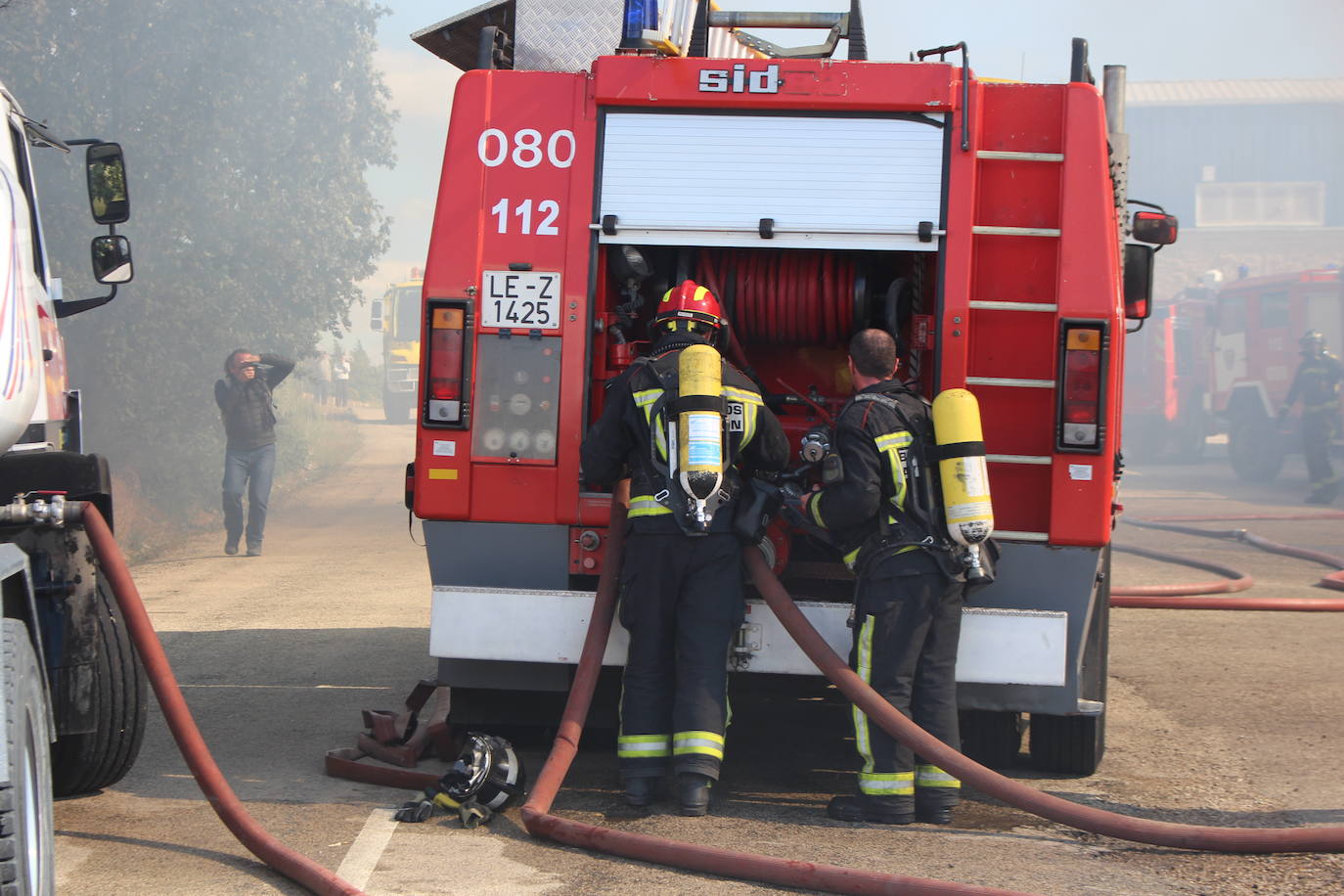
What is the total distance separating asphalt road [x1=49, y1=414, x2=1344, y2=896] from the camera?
4.18 metres

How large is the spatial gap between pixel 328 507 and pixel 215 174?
4815mm

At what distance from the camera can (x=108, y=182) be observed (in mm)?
5781

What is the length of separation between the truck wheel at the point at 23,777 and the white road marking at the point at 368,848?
815 millimetres

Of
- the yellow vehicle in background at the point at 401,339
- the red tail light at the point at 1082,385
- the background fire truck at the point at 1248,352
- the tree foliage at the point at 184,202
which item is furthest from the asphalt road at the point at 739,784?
the yellow vehicle in background at the point at 401,339

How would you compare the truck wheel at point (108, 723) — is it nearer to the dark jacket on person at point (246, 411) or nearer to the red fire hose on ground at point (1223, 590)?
the red fire hose on ground at point (1223, 590)

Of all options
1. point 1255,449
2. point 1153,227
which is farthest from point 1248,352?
point 1153,227

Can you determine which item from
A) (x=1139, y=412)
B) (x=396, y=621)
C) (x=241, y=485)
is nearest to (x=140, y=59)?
(x=241, y=485)

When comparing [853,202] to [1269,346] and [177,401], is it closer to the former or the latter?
[177,401]

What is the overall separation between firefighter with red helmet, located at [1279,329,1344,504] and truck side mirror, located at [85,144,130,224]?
16.1 meters

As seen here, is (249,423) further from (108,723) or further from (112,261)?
(108,723)

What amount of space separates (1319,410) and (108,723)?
55.1 ft

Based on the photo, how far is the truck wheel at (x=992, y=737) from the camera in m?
5.47

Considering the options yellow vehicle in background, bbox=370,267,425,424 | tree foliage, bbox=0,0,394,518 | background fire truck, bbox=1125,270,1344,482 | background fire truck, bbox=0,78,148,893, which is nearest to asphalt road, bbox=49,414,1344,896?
background fire truck, bbox=0,78,148,893

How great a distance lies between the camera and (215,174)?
64.9 feet
